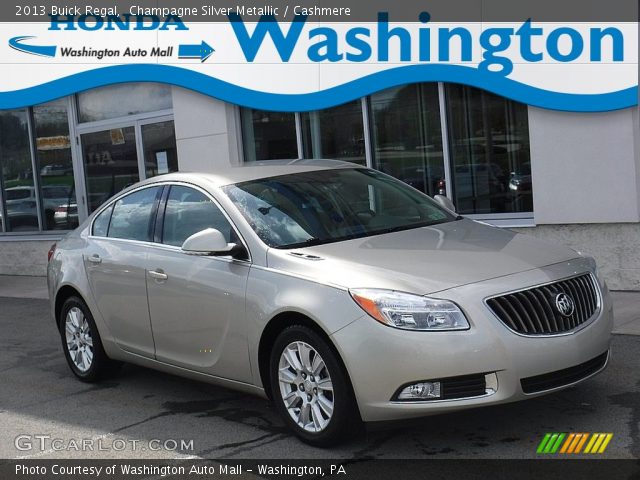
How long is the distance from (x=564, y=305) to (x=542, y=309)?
177 mm

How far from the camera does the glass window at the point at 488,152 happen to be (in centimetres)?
1031

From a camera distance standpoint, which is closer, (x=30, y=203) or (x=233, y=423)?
(x=233, y=423)

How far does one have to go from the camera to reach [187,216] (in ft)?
20.3

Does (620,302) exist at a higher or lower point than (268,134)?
lower

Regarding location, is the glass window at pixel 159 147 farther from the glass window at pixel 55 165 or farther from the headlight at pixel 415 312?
the headlight at pixel 415 312

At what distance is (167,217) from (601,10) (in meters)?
5.62

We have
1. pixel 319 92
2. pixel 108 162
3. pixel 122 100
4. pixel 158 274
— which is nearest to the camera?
pixel 158 274

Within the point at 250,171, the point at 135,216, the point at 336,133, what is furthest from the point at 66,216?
the point at 250,171

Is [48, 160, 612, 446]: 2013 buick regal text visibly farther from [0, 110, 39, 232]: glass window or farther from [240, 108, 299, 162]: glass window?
[0, 110, 39, 232]: glass window

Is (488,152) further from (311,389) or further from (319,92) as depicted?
(311,389)

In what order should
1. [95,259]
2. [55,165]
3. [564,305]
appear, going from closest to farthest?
[564,305], [95,259], [55,165]

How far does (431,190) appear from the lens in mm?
11141

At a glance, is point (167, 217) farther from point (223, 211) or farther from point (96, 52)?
point (96, 52)

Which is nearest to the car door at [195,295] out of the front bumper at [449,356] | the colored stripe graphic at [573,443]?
the front bumper at [449,356]
